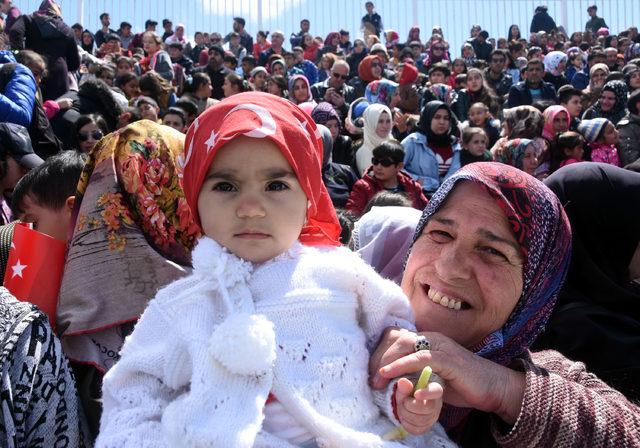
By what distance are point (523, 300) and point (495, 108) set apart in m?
9.00

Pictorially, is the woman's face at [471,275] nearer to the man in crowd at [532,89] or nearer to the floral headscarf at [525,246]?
the floral headscarf at [525,246]

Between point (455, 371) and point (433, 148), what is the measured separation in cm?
619

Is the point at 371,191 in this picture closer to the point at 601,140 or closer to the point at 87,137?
the point at 87,137

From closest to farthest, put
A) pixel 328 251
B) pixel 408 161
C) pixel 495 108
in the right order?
pixel 328 251
pixel 408 161
pixel 495 108

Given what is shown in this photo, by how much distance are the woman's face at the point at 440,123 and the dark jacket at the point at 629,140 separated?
2.34 m

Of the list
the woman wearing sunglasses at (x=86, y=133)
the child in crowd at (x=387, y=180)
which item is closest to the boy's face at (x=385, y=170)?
the child in crowd at (x=387, y=180)

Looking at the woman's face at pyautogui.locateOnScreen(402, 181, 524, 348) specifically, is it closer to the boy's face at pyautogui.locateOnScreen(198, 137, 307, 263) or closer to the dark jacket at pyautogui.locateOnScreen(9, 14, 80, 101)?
the boy's face at pyautogui.locateOnScreen(198, 137, 307, 263)

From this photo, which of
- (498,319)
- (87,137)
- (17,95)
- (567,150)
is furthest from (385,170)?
(498,319)

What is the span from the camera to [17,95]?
5453 millimetres

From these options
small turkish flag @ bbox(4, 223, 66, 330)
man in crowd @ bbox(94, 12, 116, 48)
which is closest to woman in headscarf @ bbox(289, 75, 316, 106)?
man in crowd @ bbox(94, 12, 116, 48)

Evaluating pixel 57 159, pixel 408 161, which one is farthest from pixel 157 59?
pixel 57 159

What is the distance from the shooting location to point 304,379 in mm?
1557

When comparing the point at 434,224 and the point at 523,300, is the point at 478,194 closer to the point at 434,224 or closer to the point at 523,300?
the point at 434,224

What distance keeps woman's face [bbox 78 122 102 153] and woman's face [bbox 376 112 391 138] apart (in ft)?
11.9
